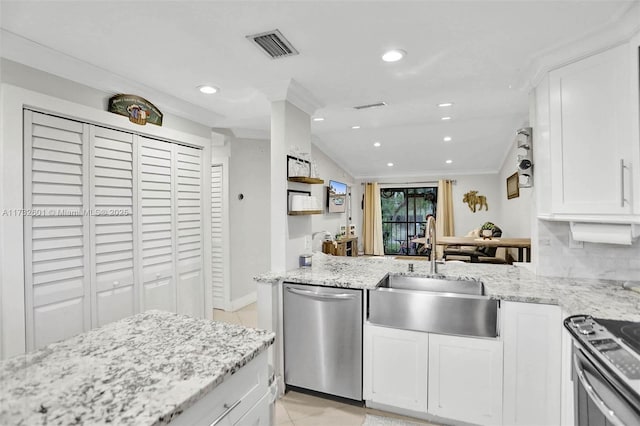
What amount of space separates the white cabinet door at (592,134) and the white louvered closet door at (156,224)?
3.01 m

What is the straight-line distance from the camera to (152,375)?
92cm

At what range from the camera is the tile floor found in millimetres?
2090

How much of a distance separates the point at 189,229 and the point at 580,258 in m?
3.27

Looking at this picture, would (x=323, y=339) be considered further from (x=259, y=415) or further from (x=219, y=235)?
(x=219, y=235)

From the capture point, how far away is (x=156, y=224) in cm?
281

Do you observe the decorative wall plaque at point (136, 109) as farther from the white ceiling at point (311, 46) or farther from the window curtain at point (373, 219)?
the window curtain at point (373, 219)

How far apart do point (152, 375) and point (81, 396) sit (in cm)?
16

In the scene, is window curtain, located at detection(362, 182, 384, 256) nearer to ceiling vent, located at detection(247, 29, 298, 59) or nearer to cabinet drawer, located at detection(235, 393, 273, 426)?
ceiling vent, located at detection(247, 29, 298, 59)

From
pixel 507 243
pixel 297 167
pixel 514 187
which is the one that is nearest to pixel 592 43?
pixel 297 167

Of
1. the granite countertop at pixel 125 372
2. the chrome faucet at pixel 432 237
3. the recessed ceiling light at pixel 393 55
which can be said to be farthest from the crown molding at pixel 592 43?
the granite countertop at pixel 125 372

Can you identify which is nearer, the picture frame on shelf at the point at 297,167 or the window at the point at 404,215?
the picture frame on shelf at the point at 297,167

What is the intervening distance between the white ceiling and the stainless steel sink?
1541 mm

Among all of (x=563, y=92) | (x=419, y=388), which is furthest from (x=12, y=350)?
(x=563, y=92)

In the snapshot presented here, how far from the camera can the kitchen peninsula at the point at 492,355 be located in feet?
5.77
